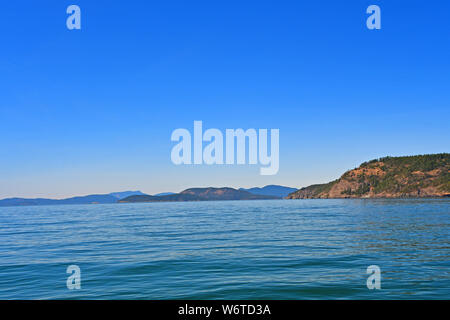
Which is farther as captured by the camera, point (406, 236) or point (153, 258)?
point (406, 236)

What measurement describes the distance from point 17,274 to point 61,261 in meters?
4.25

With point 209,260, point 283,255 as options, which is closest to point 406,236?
point 283,255

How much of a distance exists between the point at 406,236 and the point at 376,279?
20602mm

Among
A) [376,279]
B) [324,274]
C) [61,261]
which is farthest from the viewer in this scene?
[61,261]

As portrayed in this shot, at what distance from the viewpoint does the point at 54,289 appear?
61.6 ft

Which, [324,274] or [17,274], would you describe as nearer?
[324,274]

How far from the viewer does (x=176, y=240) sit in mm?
37656

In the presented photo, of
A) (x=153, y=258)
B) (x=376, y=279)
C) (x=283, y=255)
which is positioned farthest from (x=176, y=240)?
(x=376, y=279)
